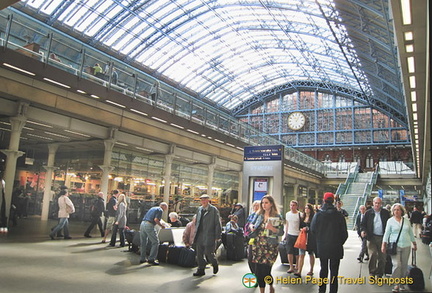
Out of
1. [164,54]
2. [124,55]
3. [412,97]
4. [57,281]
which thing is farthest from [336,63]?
[57,281]

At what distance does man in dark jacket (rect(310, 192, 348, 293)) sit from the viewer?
5.79 meters

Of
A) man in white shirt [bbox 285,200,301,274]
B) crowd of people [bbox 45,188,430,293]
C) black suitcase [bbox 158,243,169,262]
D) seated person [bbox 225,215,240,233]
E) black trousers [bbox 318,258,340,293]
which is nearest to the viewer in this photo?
crowd of people [bbox 45,188,430,293]

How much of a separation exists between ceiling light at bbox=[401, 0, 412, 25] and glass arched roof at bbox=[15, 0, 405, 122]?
17.7 metres

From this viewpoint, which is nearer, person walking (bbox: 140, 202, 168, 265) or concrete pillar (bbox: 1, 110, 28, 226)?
person walking (bbox: 140, 202, 168, 265)

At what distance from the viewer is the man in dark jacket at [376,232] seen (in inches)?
303

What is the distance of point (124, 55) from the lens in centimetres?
3994

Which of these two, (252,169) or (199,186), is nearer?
(252,169)

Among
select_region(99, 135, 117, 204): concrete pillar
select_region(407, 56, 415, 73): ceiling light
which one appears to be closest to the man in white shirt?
select_region(407, 56, 415, 73): ceiling light

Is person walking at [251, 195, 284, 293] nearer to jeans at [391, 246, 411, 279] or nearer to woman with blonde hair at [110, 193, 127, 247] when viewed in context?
jeans at [391, 246, 411, 279]

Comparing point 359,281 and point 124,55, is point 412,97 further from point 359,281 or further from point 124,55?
point 124,55

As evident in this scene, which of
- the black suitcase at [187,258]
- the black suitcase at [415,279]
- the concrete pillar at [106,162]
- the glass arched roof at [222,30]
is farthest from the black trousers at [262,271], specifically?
the glass arched roof at [222,30]

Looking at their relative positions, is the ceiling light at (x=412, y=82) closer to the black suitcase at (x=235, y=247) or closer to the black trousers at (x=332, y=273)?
the black suitcase at (x=235, y=247)

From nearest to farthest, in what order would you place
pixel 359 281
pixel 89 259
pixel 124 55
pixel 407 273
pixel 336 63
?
pixel 407 273 < pixel 359 281 < pixel 89 259 < pixel 124 55 < pixel 336 63

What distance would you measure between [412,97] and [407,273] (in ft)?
26.6
